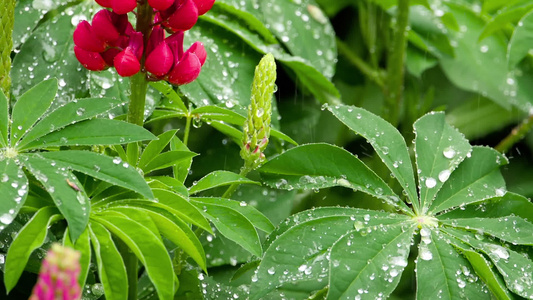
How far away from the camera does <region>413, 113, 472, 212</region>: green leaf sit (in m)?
1.25

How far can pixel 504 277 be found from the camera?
1.05 m

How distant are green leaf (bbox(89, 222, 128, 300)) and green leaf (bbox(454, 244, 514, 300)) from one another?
0.55 metres

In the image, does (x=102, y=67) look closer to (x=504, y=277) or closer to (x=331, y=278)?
→ (x=331, y=278)

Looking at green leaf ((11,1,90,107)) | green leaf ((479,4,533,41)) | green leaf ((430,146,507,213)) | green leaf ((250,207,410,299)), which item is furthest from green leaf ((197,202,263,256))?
green leaf ((479,4,533,41))

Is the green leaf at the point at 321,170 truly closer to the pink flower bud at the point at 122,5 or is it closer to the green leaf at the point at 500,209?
the green leaf at the point at 500,209

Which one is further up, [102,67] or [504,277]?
[102,67]

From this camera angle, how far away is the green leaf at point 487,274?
1034 mm

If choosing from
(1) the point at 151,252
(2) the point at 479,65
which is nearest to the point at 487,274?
(1) the point at 151,252

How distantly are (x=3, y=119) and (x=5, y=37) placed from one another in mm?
147

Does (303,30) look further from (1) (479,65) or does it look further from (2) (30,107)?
(2) (30,107)

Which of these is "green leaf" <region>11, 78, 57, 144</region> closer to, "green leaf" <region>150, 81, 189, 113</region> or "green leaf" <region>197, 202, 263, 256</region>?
"green leaf" <region>150, 81, 189, 113</region>

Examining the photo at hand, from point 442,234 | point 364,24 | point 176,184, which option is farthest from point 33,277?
point 364,24

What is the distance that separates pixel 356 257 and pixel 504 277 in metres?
0.25

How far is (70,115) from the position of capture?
1.04 metres
